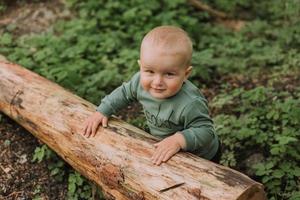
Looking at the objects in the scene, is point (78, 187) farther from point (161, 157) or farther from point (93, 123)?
point (161, 157)

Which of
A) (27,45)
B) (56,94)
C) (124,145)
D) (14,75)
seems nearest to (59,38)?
(27,45)

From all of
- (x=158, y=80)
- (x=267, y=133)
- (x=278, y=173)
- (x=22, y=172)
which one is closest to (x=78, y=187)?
(x=22, y=172)

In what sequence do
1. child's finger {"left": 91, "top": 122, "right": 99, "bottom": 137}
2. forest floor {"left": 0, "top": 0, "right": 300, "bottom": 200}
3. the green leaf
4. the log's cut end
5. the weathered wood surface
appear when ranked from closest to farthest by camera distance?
the log's cut end → the weathered wood surface → child's finger {"left": 91, "top": 122, "right": 99, "bottom": 137} → the green leaf → forest floor {"left": 0, "top": 0, "right": 300, "bottom": 200}

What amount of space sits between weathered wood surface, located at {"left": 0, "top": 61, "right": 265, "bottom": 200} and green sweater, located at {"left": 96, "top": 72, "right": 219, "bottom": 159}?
0.15 m

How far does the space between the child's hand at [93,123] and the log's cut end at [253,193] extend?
1.24 m

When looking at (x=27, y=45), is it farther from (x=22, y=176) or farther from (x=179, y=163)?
(x=179, y=163)

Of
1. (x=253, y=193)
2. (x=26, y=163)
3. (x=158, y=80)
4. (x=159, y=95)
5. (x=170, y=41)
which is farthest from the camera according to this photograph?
(x=26, y=163)

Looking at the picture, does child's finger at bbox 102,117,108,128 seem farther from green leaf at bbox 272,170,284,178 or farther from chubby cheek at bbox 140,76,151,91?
green leaf at bbox 272,170,284,178

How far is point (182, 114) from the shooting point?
10.6 ft

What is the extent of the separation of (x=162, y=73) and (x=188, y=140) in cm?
49

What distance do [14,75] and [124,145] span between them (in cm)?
162

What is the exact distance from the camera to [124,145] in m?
Answer: 3.26

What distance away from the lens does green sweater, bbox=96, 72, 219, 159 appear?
321 centimetres

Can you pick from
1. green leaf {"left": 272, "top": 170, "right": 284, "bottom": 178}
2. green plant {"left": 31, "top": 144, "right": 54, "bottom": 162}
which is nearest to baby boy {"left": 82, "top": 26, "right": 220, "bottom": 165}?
green leaf {"left": 272, "top": 170, "right": 284, "bottom": 178}
